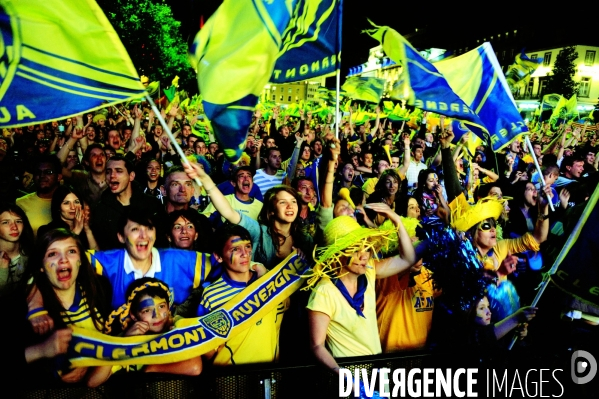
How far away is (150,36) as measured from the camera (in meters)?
34.1

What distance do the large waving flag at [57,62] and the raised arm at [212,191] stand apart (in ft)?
2.03

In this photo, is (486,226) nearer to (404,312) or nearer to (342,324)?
(404,312)

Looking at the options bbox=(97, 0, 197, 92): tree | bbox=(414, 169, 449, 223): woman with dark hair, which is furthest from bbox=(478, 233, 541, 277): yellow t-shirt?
bbox=(97, 0, 197, 92): tree

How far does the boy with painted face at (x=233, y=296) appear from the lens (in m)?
2.94

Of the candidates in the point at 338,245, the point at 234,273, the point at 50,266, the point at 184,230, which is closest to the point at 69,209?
the point at 184,230

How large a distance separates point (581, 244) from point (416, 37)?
400 feet

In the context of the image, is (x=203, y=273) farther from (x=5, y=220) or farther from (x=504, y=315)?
(x=504, y=315)

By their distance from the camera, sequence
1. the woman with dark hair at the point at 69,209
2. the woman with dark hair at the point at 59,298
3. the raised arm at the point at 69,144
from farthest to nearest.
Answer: the raised arm at the point at 69,144
the woman with dark hair at the point at 69,209
the woman with dark hair at the point at 59,298

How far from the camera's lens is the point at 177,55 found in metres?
36.7

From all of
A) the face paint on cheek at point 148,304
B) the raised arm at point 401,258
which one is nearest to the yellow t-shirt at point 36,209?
the face paint on cheek at point 148,304

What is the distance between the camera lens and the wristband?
251cm

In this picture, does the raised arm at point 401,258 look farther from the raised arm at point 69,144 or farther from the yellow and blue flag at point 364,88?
the yellow and blue flag at point 364,88

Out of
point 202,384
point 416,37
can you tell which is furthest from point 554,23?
point 202,384

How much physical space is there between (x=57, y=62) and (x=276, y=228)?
194cm
